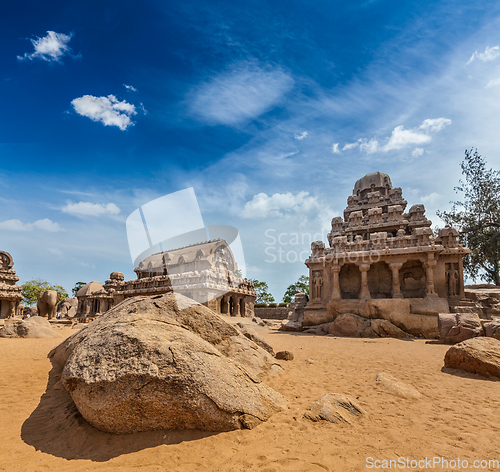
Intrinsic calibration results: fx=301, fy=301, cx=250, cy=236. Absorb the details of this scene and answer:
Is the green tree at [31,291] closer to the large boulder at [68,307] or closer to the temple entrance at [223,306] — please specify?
the large boulder at [68,307]

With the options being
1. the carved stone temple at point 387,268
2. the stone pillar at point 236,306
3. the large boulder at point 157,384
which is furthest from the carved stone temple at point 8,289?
the large boulder at point 157,384

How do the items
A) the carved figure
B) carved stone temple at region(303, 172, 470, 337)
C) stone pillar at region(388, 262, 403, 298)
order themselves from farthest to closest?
stone pillar at region(388, 262, 403, 298)
the carved figure
carved stone temple at region(303, 172, 470, 337)

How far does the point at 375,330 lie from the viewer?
15820mm

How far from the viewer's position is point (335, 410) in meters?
4.67

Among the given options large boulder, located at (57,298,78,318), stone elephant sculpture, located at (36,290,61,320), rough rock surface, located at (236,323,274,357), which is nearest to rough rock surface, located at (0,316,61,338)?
stone elephant sculpture, located at (36,290,61,320)

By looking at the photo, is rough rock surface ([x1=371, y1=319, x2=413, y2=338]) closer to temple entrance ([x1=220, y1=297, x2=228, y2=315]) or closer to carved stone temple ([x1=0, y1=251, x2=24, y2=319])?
temple entrance ([x1=220, y1=297, x2=228, y2=315])

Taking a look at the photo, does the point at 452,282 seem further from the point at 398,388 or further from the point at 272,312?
the point at 272,312

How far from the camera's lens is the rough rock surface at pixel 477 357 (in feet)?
22.8

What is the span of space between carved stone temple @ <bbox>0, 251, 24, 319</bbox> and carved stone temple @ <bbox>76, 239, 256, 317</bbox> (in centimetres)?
889

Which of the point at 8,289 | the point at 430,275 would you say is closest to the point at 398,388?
the point at 430,275

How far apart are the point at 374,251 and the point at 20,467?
2041 cm

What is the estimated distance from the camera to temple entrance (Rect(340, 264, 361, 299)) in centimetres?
2256

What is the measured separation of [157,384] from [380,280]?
21.1 metres

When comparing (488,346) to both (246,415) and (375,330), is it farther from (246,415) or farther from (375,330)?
(375,330)
